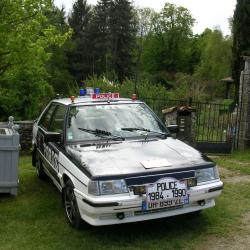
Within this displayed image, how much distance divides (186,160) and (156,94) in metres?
13.5

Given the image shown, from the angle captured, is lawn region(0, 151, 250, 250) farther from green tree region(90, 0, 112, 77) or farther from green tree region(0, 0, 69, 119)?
green tree region(90, 0, 112, 77)

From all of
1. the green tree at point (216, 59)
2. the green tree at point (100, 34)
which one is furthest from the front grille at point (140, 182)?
the green tree at point (100, 34)

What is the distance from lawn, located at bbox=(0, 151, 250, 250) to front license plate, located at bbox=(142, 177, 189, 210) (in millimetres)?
465

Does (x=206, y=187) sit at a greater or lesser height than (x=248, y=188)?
greater

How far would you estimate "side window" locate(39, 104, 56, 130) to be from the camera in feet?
23.9

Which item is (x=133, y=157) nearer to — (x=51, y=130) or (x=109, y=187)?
(x=109, y=187)

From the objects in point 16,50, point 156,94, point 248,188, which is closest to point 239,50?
point 156,94

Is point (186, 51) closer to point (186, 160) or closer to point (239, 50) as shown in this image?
point (239, 50)

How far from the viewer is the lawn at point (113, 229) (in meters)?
4.88

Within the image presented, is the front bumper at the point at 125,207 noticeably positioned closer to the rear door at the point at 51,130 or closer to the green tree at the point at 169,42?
the rear door at the point at 51,130

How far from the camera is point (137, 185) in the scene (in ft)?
15.3

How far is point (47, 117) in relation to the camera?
24.5 ft

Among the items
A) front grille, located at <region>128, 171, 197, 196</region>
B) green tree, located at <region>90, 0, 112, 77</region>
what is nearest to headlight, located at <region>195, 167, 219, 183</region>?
front grille, located at <region>128, 171, 197, 196</region>

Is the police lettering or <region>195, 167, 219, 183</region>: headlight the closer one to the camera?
the police lettering
